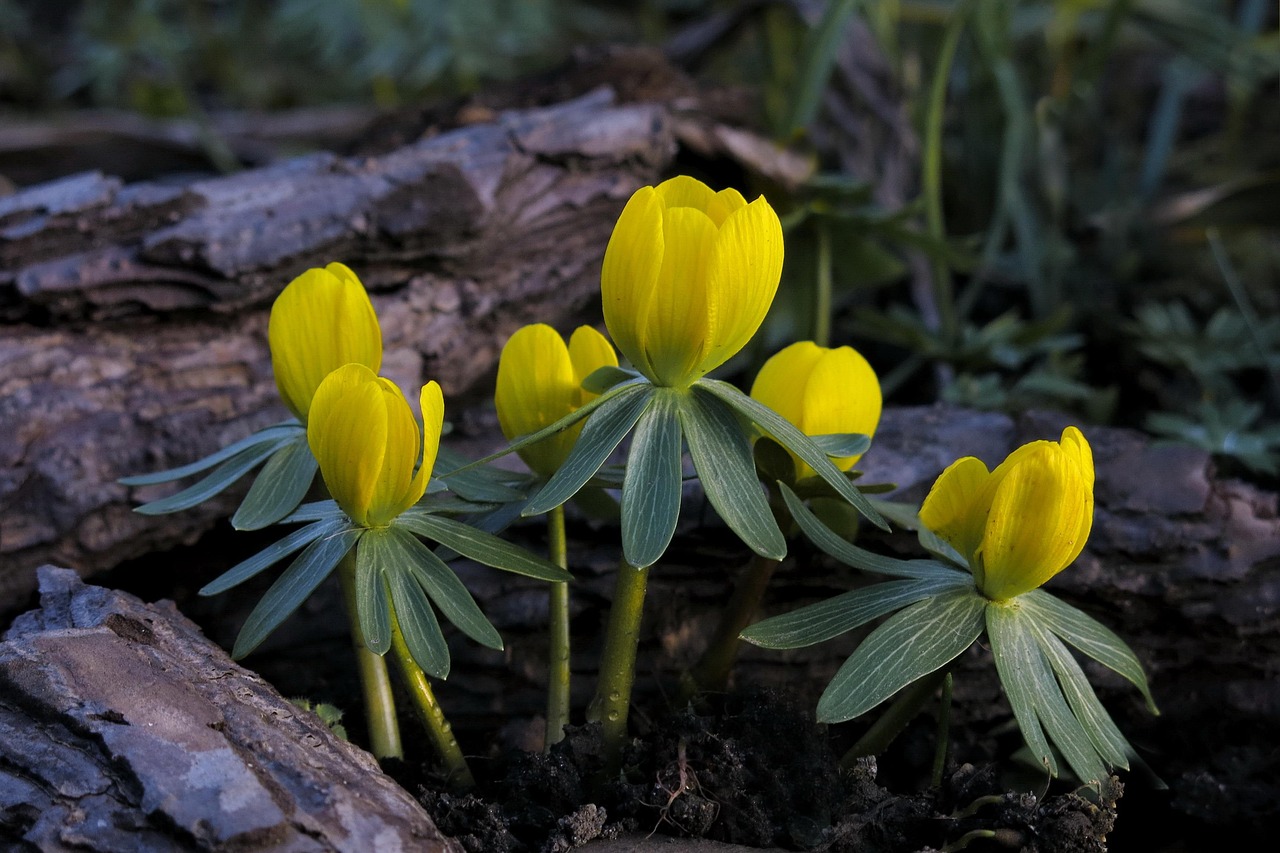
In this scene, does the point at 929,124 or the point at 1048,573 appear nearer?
the point at 1048,573

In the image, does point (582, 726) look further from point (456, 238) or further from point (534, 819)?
point (456, 238)

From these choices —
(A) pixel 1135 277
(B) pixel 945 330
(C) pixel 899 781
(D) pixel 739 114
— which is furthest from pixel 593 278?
(A) pixel 1135 277

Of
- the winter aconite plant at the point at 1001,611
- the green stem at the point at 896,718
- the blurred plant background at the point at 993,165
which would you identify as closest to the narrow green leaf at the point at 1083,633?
the winter aconite plant at the point at 1001,611

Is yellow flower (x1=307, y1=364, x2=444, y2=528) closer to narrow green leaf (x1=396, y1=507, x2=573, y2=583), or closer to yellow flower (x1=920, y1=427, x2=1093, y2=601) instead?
narrow green leaf (x1=396, y1=507, x2=573, y2=583)

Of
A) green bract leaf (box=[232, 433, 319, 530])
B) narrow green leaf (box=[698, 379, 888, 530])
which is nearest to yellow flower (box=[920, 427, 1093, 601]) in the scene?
narrow green leaf (box=[698, 379, 888, 530])

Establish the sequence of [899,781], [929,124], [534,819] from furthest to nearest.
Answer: [929,124] < [899,781] < [534,819]

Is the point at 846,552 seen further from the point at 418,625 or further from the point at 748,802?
the point at 418,625

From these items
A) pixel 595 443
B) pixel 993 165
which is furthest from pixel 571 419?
pixel 993 165
